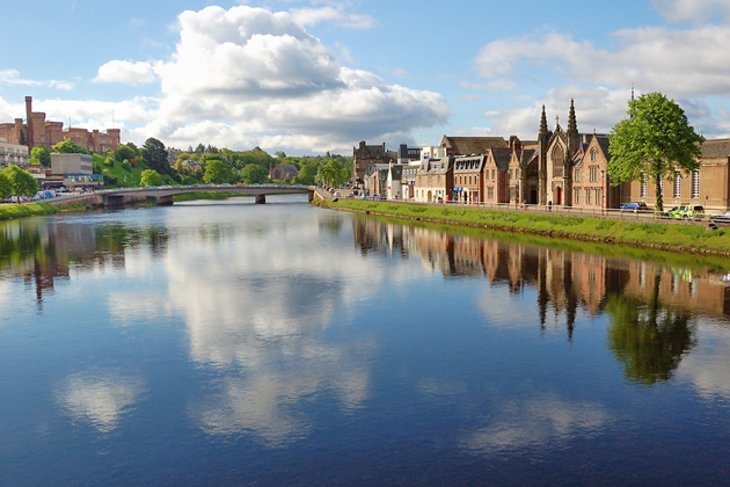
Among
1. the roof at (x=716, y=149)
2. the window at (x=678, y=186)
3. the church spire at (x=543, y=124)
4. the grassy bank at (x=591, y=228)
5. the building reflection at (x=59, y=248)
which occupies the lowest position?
the building reflection at (x=59, y=248)

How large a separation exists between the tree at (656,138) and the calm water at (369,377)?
69.4 ft

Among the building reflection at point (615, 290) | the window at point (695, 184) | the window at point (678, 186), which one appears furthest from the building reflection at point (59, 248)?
the window at point (695, 184)

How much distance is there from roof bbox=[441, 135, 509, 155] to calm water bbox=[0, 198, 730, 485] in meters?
120

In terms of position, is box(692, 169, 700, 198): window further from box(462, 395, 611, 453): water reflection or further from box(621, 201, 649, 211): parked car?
box(462, 395, 611, 453): water reflection

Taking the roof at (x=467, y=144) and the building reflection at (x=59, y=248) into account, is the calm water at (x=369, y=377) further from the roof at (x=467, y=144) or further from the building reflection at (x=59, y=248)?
the roof at (x=467, y=144)

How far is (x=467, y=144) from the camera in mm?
176250

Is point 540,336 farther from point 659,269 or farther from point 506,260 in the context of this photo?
point 506,260

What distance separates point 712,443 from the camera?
21047 mm

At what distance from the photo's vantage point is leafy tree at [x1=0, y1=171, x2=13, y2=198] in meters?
151

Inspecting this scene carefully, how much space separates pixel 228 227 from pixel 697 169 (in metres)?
71.9

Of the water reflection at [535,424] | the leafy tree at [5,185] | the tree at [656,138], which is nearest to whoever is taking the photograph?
the water reflection at [535,424]

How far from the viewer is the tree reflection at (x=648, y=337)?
29.0m

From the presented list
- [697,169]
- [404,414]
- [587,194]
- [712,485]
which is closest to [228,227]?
[587,194]

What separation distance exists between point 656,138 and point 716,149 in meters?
12.9
